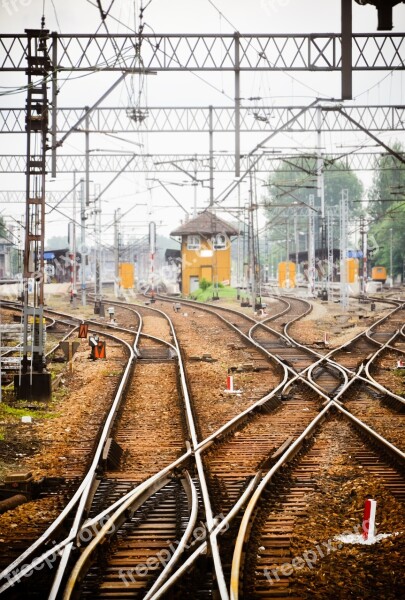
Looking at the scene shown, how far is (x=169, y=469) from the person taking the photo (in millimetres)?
8445

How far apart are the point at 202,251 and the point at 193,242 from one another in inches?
35.5

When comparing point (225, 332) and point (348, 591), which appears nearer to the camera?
point (348, 591)

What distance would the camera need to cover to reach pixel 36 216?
1408cm

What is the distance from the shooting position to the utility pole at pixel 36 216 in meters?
13.6

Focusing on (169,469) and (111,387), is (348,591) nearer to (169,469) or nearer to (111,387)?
(169,469)

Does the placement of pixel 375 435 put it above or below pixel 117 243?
below

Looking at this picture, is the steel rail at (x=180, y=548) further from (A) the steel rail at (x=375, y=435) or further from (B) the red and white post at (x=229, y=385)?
(B) the red and white post at (x=229, y=385)

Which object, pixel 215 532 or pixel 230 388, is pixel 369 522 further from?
pixel 230 388

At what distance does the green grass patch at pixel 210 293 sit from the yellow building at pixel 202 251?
212cm

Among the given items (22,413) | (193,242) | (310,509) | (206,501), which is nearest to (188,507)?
(206,501)

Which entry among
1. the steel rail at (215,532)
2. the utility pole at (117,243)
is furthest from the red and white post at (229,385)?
the utility pole at (117,243)

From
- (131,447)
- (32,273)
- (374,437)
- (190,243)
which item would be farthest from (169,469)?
(190,243)

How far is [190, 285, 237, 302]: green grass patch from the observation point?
156 ft

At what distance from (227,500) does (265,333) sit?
18.6m
